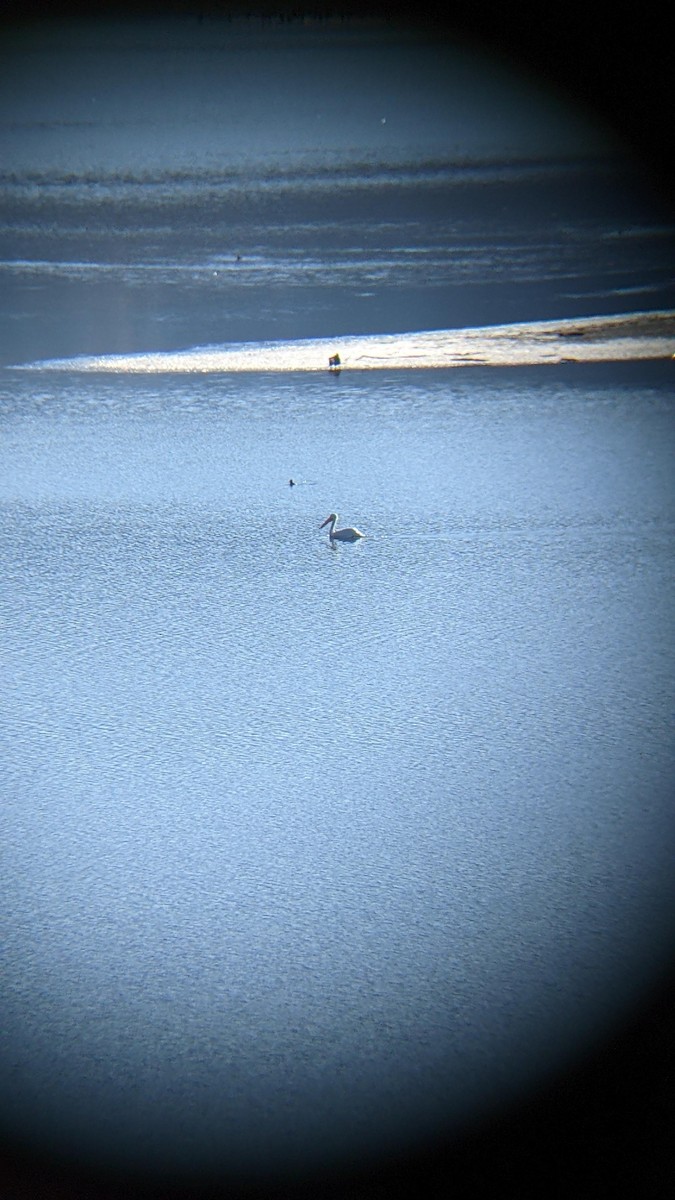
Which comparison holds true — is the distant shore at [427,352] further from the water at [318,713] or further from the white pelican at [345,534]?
the white pelican at [345,534]

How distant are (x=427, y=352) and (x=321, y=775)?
12.4 ft

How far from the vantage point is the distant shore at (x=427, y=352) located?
248 inches

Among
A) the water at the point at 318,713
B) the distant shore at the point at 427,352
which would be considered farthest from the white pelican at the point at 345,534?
the distant shore at the point at 427,352

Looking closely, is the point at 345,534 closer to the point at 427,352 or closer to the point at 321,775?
the point at 321,775

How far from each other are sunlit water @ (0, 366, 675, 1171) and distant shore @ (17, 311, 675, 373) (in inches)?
37.0

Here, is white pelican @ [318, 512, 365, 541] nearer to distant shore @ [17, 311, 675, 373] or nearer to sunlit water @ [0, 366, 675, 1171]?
sunlit water @ [0, 366, 675, 1171]

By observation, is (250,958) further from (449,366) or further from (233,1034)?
(449,366)

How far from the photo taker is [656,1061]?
2.30 metres

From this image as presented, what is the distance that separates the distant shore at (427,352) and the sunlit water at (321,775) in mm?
941

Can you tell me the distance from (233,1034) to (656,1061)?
2.41 ft

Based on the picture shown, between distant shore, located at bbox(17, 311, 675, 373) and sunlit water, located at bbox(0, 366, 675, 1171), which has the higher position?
distant shore, located at bbox(17, 311, 675, 373)

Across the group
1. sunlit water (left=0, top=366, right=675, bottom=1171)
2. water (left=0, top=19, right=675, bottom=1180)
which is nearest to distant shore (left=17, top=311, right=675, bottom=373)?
water (left=0, top=19, right=675, bottom=1180)

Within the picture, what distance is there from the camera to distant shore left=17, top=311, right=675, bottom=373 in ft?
20.7

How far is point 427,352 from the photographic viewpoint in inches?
254
